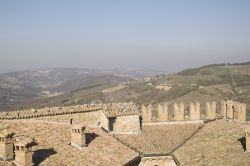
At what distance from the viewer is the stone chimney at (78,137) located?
76.5 feet

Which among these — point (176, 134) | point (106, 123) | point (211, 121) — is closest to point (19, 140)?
point (106, 123)

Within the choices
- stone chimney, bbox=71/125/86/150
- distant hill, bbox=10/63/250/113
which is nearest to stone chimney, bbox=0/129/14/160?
stone chimney, bbox=71/125/86/150

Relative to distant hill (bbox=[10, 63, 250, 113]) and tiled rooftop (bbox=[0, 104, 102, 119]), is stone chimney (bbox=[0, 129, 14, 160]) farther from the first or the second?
distant hill (bbox=[10, 63, 250, 113])

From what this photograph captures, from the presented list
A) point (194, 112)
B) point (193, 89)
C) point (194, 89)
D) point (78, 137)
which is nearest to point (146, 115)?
point (194, 112)

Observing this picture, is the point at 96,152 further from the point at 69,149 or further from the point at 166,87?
the point at 166,87

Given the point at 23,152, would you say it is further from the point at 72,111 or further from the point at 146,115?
the point at 146,115

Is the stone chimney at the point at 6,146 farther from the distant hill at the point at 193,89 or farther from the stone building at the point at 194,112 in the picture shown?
the distant hill at the point at 193,89

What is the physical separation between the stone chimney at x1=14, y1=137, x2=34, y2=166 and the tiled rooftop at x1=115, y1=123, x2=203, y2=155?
12.2 metres

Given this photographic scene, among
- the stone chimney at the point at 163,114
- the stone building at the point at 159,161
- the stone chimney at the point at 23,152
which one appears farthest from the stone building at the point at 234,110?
the stone chimney at the point at 23,152

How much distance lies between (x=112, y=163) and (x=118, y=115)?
939 centimetres

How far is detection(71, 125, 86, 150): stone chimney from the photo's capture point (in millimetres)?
23328

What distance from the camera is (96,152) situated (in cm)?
2342

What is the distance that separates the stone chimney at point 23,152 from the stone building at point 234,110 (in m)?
19.3

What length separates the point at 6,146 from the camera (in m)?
18.1
